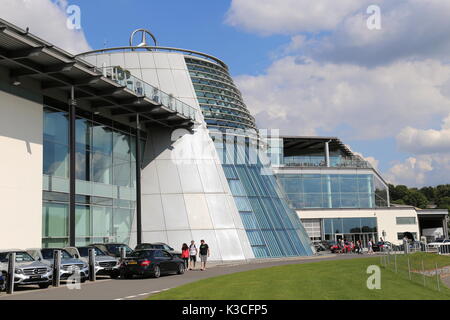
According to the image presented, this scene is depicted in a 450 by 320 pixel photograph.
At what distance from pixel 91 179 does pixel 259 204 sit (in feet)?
44.2

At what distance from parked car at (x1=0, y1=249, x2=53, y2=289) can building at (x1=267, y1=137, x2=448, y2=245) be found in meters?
51.3

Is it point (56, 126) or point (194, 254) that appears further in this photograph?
point (194, 254)

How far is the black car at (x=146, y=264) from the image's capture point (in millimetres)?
24281

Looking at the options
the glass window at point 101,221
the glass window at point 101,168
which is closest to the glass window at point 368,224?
the glass window at point 101,221

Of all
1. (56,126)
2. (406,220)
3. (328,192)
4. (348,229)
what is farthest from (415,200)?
(56,126)

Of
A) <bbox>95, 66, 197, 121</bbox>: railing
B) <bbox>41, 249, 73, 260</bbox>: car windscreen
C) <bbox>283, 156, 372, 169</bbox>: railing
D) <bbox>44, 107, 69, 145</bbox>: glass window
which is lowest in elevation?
<bbox>41, 249, 73, 260</bbox>: car windscreen

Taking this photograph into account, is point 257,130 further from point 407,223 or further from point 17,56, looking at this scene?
point 407,223

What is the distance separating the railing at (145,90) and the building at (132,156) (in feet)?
0.31

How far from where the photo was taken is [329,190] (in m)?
73.0

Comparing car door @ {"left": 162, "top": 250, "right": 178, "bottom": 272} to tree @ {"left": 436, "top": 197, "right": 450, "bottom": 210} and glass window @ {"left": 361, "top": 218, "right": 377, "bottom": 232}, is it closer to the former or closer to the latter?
glass window @ {"left": 361, "top": 218, "right": 377, "bottom": 232}

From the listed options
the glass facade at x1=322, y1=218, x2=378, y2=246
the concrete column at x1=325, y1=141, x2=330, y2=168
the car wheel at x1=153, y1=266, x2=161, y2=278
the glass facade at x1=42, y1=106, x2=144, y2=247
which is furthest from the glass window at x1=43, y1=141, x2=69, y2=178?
the concrete column at x1=325, y1=141, x2=330, y2=168

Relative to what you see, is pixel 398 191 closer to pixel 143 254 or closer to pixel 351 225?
pixel 351 225

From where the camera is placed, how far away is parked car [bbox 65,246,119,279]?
80.8 feet

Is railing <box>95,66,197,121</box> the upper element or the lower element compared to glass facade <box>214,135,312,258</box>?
upper
